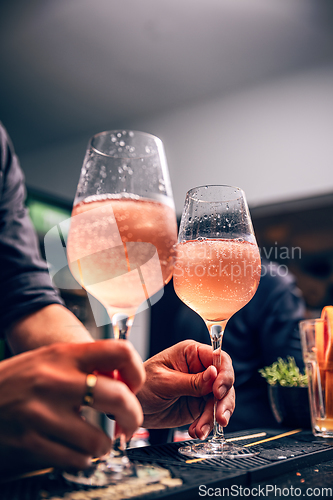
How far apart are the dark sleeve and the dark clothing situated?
1107 mm

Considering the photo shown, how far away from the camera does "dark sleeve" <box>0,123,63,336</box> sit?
78 centimetres

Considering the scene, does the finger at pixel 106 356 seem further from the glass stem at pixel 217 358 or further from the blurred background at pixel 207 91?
the blurred background at pixel 207 91

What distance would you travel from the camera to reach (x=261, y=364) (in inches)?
75.9

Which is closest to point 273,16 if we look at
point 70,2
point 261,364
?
point 70,2

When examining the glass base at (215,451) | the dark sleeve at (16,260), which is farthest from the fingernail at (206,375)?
the dark sleeve at (16,260)

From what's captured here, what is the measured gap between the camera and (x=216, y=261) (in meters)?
0.72

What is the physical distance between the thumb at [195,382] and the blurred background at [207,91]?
8.36ft

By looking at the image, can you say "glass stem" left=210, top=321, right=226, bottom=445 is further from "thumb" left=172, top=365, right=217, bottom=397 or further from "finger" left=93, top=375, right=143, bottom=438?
"finger" left=93, top=375, right=143, bottom=438

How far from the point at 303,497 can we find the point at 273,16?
2896 millimetres

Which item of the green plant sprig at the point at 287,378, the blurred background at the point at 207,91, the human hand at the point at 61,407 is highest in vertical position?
the blurred background at the point at 207,91

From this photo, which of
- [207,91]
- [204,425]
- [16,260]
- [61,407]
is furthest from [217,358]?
[207,91]

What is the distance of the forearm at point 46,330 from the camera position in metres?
0.73

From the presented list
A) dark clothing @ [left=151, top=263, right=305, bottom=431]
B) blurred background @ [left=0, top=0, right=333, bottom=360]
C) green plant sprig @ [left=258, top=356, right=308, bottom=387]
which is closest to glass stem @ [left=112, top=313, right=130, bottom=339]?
green plant sprig @ [left=258, top=356, right=308, bottom=387]

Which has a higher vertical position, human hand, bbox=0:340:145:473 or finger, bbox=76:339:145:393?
finger, bbox=76:339:145:393
